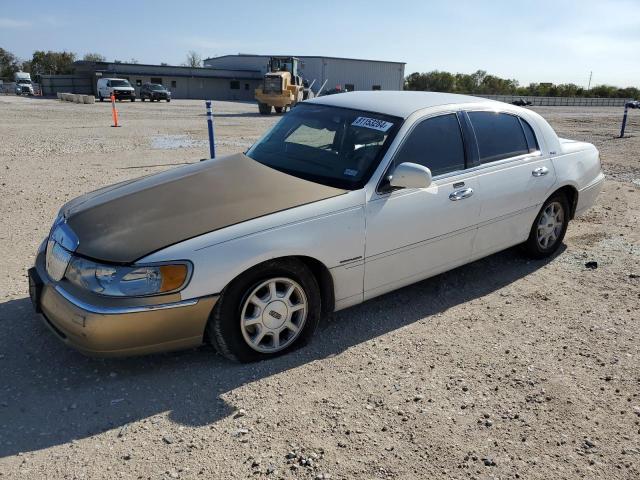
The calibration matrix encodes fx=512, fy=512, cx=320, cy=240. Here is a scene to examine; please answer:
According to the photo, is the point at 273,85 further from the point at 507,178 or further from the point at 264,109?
the point at 507,178

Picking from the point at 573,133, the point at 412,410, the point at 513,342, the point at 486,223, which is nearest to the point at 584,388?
the point at 513,342

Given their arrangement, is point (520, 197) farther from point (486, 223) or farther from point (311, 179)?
point (311, 179)

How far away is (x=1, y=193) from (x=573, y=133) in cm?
2016

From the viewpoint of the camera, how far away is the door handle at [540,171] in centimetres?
471

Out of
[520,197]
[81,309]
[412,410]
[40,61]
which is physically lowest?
[412,410]

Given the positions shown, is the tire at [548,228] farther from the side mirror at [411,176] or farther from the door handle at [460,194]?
the side mirror at [411,176]

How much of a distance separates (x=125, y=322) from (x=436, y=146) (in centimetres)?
261

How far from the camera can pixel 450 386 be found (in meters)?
3.20

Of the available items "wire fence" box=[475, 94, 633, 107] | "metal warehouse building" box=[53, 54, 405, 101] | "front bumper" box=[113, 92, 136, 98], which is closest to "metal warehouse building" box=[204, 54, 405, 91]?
"metal warehouse building" box=[53, 54, 405, 101]

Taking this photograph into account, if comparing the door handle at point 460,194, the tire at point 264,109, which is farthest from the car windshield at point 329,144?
the tire at point 264,109

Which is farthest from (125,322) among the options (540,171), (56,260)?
(540,171)

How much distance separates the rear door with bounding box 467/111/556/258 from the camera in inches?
170

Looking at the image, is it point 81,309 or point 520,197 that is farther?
point 520,197

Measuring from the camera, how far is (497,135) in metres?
4.51
